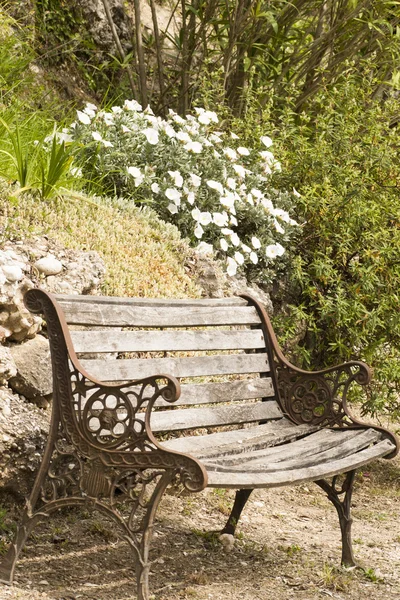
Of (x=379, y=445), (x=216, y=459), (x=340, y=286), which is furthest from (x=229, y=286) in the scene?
(x=216, y=459)

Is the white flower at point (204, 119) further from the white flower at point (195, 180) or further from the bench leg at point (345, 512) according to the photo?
the bench leg at point (345, 512)

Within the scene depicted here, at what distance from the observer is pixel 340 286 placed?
5.46 m

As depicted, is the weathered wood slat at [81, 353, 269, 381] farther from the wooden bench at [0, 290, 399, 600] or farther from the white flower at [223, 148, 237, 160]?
the white flower at [223, 148, 237, 160]

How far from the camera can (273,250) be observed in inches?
218

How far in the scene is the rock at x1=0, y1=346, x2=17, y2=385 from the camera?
3586mm

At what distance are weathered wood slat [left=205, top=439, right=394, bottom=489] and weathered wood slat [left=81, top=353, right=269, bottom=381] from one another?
2.12 feet

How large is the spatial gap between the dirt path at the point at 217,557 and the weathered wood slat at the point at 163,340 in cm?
94

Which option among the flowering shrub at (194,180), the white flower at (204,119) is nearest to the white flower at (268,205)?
the flowering shrub at (194,180)

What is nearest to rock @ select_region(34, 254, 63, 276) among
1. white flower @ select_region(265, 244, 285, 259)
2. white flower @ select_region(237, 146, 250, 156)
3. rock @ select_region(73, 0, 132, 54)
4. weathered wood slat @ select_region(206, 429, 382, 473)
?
weathered wood slat @ select_region(206, 429, 382, 473)

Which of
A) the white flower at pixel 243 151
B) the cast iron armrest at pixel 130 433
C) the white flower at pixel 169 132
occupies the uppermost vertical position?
the white flower at pixel 169 132

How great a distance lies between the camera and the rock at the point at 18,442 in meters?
3.54

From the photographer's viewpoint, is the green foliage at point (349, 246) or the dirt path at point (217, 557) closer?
the dirt path at point (217, 557)

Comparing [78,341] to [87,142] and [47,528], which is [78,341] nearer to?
[47,528]

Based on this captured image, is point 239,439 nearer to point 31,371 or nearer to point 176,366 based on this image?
point 176,366
